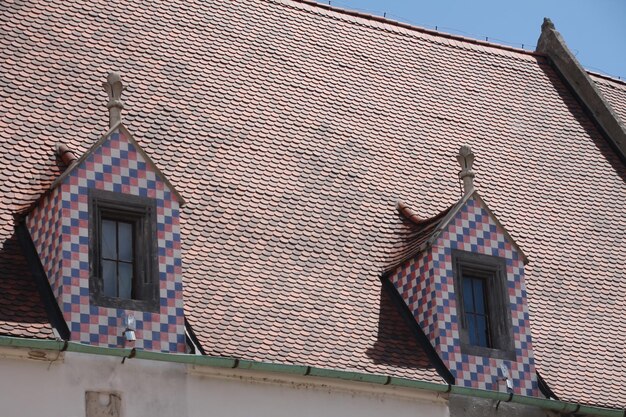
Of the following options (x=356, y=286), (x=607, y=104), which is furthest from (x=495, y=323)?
(x=607, y=104)

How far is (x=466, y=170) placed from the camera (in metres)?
20.0

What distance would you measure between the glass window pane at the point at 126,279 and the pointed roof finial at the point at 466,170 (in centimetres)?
441

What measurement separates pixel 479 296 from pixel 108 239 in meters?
4.57

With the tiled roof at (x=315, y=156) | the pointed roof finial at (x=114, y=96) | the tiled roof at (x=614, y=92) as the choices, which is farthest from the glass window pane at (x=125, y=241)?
the tiled roof at (x=614, y=92)

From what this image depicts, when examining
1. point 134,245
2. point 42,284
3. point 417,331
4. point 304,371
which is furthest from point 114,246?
point 417,331

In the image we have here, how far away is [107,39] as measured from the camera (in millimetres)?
21219

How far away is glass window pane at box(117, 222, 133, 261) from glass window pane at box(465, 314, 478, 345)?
4.04 metres

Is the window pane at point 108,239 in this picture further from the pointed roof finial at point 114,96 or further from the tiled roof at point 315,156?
the pointed roof finial at point 114,96

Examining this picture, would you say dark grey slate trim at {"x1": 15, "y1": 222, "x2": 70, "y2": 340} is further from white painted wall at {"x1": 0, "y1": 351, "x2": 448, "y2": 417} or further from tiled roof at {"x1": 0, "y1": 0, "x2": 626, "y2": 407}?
white painted wall at {"x1": 0, "y1": 351, "x2": 448, "y2": 417}

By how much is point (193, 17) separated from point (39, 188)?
568 cm

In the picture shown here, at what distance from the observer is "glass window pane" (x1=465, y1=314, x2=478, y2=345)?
19266 mm

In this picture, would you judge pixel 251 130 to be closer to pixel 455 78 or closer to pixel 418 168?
pixel 418 168

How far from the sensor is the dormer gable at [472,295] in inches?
746

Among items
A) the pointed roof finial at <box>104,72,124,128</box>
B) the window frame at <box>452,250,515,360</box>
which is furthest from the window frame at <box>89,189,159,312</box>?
the window frame at <box>452,250,515,360</box>
